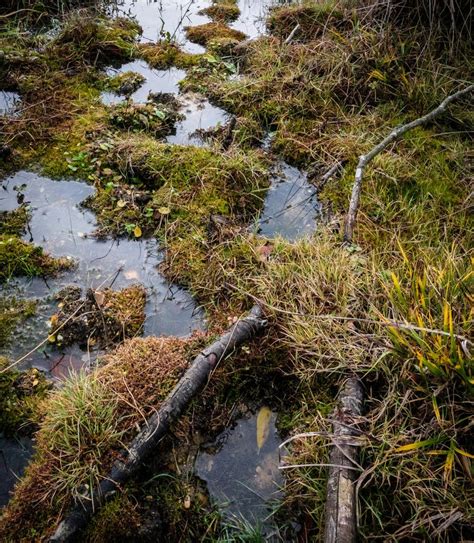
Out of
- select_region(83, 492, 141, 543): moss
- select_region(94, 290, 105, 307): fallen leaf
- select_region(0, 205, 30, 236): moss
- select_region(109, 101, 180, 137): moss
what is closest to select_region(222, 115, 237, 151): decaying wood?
select_region(109, 101, 180, 137): moss

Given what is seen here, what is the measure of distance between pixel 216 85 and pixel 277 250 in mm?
2414

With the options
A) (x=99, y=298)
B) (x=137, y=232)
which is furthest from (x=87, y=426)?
(x=137, y=232)

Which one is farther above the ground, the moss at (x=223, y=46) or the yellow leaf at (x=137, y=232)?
the moss at (x=223, y=46)

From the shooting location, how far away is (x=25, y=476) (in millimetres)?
2084

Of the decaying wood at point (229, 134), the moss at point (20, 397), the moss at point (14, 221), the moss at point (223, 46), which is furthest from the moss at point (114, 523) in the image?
the moss at point (223, 46)

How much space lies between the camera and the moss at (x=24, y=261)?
118 inches

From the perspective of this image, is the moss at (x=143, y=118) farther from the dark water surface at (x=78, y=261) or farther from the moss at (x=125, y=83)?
the dark water surface at (x=78, y=261)

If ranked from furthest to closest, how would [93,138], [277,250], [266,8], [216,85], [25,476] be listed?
[266,8]
[216,85]
[93,138]
[277,250]
[25,476]

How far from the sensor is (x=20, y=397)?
2389 mm

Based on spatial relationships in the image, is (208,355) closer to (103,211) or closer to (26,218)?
(103,211)

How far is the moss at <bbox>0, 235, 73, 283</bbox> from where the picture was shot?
2986mm

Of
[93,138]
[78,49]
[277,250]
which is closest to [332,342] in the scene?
[277,250]

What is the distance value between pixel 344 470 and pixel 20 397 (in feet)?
5.43

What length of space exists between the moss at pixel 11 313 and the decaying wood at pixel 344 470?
6.21 ft
